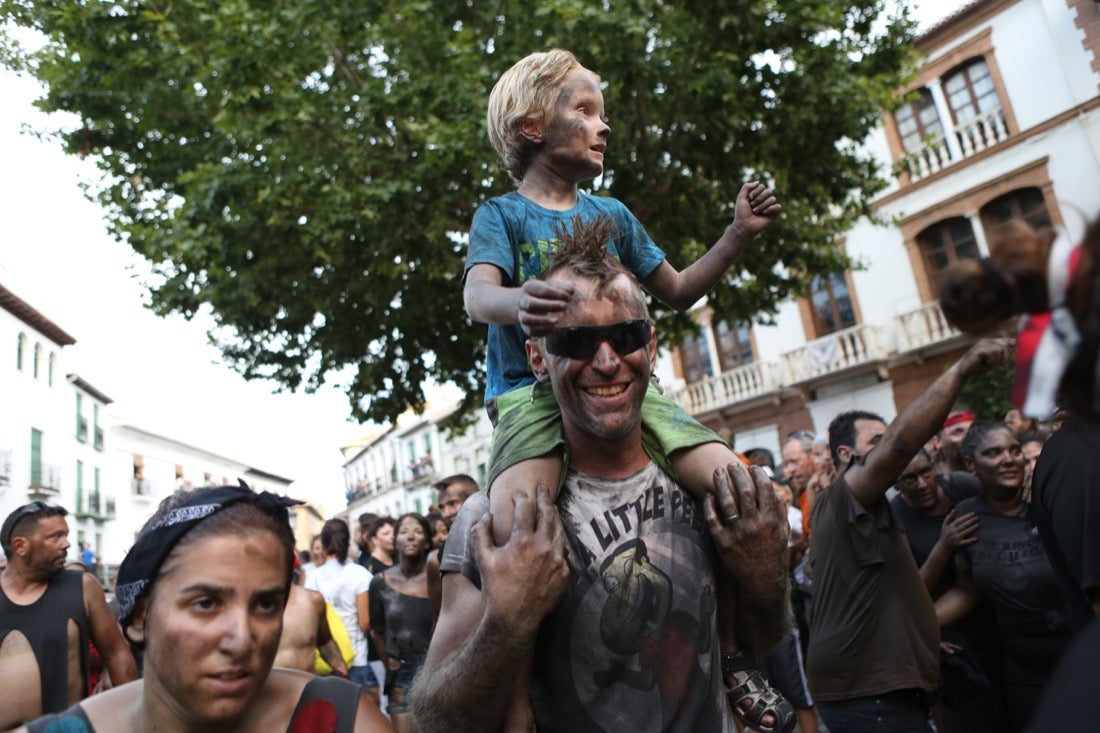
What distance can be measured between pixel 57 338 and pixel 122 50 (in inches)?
1156

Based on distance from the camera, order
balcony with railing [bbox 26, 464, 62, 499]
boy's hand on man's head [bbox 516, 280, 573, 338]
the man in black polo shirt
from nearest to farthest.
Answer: boy's hand on man's head [bbox 516, 280, 573, 338]
the man in black polo shirt
balcony with railing [bbox 26, 464, 62, 499]

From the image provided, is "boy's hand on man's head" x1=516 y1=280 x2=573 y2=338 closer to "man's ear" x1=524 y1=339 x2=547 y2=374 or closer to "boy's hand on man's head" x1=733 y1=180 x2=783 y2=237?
"man's ear" x1=524 y1=339 x2=547 y2=374

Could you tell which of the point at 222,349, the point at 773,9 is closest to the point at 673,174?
the point at 773,9

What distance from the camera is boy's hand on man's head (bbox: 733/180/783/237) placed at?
253 cm

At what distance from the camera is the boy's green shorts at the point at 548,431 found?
7.65ft

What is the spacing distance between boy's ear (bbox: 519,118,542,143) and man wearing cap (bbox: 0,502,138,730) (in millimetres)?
4067

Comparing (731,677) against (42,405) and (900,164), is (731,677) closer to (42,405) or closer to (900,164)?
(900,164)

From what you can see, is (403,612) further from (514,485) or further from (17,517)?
(514,485)

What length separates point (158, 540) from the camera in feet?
7.02

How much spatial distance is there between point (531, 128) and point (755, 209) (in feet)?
2.37

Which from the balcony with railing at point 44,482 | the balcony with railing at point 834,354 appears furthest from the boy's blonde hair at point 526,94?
the balcony with railing at point 44,482

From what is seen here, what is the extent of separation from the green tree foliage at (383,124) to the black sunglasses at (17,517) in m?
4.58

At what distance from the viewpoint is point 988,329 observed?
3.52 feet

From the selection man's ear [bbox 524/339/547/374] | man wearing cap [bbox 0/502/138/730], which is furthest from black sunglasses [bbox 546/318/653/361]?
man wearing cap [bbox 0/502/138/730]
